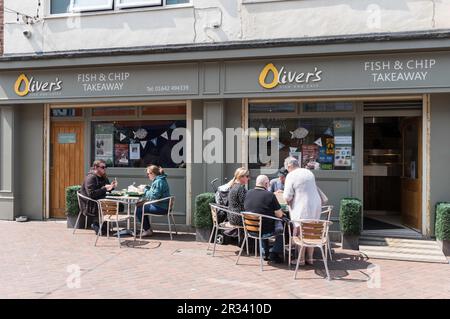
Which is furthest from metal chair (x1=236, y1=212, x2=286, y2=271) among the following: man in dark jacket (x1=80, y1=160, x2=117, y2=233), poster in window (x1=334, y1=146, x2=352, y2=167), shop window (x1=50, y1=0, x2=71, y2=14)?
shop window (x1=50, y1=0, x2=71, y2=14)

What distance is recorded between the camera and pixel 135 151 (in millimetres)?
9461

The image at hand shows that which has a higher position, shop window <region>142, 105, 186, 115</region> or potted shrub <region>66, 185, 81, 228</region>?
shop window <region>142, 105, 186, 115</region>

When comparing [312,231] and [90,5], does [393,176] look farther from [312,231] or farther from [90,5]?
[90,5]

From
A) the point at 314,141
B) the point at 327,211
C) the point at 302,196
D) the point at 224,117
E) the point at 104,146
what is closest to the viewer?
the point at 302,196

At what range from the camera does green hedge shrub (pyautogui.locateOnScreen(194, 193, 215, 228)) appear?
25.3 ft

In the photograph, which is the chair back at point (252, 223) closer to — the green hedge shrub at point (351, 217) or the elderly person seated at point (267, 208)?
the elderly person seated at point (267, 208)

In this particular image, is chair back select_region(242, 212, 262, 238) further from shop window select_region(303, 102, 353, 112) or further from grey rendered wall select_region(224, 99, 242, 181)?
shop window select_region(303, 102, 353, 112)

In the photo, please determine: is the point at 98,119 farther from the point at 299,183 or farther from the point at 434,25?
the point at 434,25

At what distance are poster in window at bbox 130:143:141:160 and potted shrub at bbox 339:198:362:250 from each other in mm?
4631

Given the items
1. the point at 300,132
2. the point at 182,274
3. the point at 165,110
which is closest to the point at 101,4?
the point at 165,110

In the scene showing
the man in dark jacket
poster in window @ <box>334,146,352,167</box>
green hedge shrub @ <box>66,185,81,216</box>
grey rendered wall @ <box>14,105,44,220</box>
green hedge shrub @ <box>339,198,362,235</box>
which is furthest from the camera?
grey rendered wall @ <box>14,105,44,220</box>

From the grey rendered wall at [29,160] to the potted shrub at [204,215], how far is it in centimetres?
430

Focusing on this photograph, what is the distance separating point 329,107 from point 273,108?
3.66 feet

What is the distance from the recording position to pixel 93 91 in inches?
358
